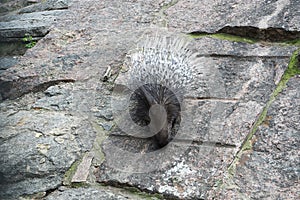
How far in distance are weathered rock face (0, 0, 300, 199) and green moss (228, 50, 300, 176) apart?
0.01 metres

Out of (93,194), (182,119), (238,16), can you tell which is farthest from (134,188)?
(238,16)

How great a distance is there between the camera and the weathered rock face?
177cm

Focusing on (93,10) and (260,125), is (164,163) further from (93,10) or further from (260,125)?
(93,10)

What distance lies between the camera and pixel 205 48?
253 centimetres

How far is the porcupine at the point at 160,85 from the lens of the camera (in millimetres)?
1871

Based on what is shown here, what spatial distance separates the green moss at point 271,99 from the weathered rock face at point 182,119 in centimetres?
1

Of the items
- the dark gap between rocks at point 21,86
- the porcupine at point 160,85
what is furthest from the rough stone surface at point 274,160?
the dark gap between rocks at point 21,86

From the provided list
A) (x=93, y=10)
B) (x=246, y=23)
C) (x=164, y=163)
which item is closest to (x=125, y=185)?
(x=164, y=163)

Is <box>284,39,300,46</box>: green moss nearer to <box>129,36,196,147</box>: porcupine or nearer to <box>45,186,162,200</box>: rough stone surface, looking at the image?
<box>129,36,196,147</box>: porcupine

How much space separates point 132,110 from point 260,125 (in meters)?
0.66

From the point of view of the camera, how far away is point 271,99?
80.9 inches

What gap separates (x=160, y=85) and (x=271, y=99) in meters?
0.61

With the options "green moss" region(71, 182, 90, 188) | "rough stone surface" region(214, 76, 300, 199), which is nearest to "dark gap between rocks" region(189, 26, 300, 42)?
"rough stone surface" region(214, 76, 300, 199)

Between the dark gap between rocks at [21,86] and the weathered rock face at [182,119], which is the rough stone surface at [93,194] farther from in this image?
the dark gap between rocks at [21,86]
